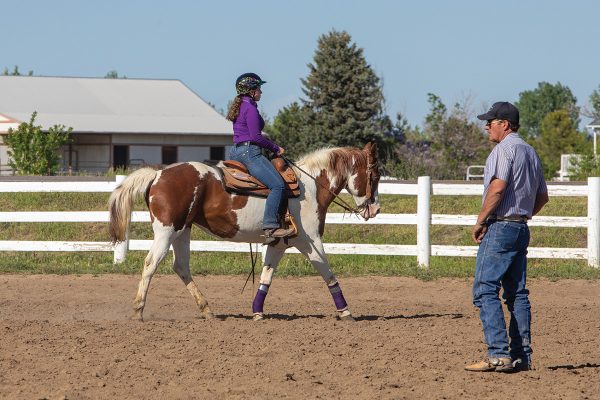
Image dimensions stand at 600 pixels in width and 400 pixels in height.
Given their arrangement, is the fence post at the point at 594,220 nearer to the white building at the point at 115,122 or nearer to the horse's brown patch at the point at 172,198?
the horse's brown patch at the point at 172,198

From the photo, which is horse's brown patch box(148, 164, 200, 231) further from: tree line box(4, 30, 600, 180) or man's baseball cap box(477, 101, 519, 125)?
tree line box(4, 30, 600, 180)

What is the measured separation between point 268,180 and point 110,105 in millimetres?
56272

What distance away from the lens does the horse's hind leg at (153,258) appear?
430 inches

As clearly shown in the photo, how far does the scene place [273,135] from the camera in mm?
70312

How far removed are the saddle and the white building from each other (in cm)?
4906

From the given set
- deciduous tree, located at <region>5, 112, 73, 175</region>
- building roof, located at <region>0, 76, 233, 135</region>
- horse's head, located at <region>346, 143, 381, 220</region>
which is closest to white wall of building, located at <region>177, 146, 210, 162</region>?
building roof, located at <region>0, 76, 233, 135</region>

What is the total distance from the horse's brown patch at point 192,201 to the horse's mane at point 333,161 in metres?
0.86

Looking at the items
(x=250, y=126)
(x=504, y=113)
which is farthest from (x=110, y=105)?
(x=504, y=113)

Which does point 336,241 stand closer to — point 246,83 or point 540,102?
point 246,83

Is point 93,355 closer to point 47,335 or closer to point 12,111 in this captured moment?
point 47,335

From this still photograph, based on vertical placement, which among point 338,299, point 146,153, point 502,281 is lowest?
point 338,299

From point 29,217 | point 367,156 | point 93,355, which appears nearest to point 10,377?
point 93,355

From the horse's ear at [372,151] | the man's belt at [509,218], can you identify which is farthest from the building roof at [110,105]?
the man's belt at [509,218]

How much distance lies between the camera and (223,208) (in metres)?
11.3
